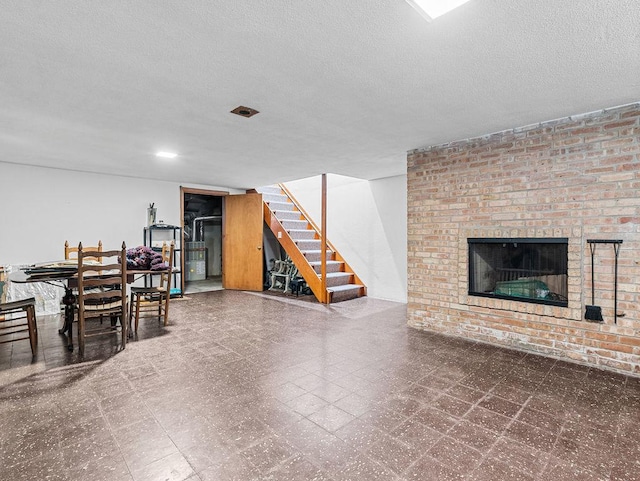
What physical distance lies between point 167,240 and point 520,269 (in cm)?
587

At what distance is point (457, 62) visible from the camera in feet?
6.90

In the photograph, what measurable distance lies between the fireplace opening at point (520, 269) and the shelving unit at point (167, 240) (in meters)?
4.87

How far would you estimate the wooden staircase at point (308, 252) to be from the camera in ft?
19.9

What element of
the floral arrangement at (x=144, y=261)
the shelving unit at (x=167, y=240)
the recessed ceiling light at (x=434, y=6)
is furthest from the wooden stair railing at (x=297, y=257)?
the recessed ceiling light at (x=434, y=6)

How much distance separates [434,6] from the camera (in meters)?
1.58

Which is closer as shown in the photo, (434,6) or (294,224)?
(434,6)

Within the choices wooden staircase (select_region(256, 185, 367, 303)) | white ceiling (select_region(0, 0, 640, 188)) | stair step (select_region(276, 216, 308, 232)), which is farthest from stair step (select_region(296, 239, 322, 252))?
white ceiling (select_region(0, 0, 640, 188))

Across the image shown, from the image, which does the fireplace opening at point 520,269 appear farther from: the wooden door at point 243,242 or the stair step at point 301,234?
the wooden door at point 243,242

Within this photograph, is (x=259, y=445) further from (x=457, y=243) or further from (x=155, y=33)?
(x=457, y=243)

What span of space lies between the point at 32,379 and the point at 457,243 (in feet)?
13.9

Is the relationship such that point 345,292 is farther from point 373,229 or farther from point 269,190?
point 269,190

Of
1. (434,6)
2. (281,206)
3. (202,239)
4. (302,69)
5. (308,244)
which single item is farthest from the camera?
(202,239)

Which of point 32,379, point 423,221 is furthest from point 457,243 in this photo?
point 32,379

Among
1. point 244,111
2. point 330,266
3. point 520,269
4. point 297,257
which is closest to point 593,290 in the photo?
point 520,269
